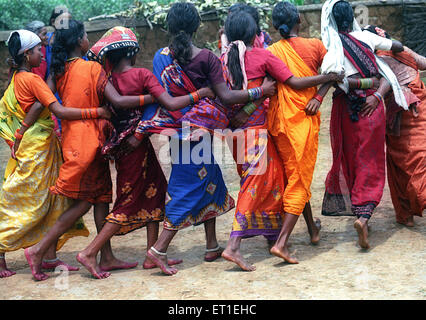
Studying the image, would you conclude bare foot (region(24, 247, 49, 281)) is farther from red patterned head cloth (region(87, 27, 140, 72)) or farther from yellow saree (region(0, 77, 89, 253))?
red patterned head cloth (region(87, 27, 140, 72))

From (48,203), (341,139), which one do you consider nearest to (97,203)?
(48,203)

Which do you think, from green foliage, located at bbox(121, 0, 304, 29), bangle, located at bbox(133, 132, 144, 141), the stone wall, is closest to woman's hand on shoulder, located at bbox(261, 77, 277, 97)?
bangle, located at bbox(133, 132, 144, 141)

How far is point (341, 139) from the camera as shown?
4961mm

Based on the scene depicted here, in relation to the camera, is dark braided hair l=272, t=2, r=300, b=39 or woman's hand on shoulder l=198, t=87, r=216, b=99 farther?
dark braided hair l=272, t=2, r=300, b=39

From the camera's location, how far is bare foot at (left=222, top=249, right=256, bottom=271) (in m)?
4.41

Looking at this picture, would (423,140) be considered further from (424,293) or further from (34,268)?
(34,268)

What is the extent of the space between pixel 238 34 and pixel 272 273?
183 centimetres

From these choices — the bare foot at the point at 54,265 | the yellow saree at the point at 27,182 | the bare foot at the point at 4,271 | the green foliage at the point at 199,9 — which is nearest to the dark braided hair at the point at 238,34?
the yellow saree at the point at 27,182

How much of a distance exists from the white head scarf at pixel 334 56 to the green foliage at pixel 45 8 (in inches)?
278

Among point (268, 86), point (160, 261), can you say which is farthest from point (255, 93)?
point (160, 261)

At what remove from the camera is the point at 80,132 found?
14.5ft

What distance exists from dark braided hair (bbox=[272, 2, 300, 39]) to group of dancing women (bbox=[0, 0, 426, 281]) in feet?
0.04

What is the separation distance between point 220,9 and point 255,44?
229 inches

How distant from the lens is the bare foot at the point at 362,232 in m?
4.59
